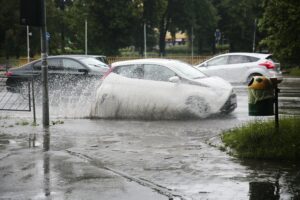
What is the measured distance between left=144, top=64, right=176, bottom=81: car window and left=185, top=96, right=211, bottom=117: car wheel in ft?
3.05

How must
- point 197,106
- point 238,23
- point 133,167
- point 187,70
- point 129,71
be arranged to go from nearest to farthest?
point 133,167 < point 197,106 < point 129,71 < point 187,70 < point 238,23

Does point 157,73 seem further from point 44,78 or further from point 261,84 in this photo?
point 261,84

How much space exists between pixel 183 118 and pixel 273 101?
4354 mm

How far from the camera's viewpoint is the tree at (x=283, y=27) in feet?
28.9

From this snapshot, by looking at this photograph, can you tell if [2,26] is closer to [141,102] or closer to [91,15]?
[91,15]

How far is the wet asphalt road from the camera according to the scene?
6.73 metres

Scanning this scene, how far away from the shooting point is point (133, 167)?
8.15 meters

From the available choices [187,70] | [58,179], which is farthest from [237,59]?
[58,179]

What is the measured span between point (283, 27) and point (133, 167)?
3.45 meters

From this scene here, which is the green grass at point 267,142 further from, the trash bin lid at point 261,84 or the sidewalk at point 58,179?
the sidewalk at point 58,179

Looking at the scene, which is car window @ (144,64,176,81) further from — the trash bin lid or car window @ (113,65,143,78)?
the trash bin lid

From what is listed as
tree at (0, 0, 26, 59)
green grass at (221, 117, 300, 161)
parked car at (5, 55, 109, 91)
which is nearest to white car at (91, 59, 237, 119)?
green grass at (221, 117, 300, 161)

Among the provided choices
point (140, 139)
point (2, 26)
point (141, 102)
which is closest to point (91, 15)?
point (2, 26)

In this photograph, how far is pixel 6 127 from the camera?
12.8 metres
